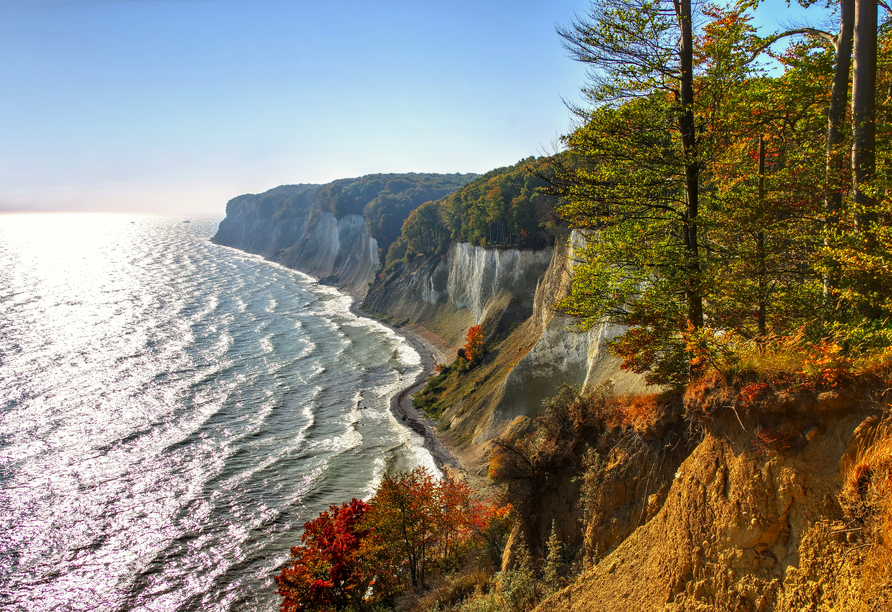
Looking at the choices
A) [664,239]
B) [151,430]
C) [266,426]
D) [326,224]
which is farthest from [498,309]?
[326,224]

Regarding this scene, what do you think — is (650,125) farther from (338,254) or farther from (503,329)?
(338,254)

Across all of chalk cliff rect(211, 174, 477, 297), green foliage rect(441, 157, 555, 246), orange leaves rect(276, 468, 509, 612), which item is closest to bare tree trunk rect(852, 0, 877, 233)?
orange leaves rect(276, 468, 509, 612)

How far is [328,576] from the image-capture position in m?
23.7

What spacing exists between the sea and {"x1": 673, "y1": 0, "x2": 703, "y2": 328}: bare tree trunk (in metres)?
27.7

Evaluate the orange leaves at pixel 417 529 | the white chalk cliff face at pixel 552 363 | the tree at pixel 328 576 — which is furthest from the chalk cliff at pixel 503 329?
the tree at pixel 328 576

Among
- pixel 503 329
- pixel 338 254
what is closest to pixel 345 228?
pixel 338 254

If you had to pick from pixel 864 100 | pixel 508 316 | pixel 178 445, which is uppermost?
Result: pixel 864 100

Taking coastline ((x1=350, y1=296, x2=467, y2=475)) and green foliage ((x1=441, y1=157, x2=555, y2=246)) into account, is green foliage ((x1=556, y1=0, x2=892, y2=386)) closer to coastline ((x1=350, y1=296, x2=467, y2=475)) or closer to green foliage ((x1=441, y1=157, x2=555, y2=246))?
coastline ((x1=350, y1=296, x2=467, y2=475))

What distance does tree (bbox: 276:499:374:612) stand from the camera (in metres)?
23.4

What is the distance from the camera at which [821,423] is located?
29.4ft

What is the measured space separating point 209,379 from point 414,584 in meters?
45.0

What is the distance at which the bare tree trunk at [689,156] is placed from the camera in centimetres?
1283

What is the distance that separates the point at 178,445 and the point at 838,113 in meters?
49.0

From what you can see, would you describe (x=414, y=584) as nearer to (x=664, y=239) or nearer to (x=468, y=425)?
(x=664, y=239)
